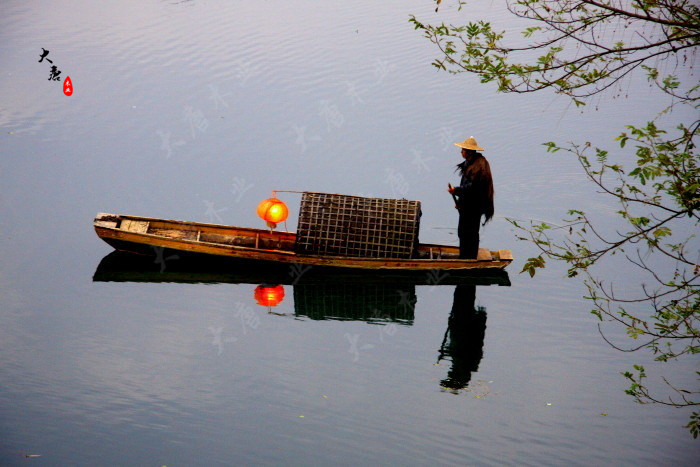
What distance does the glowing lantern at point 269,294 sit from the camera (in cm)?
1009

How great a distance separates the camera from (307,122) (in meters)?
17.0

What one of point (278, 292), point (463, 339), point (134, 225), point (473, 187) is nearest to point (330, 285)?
point (278, 292)

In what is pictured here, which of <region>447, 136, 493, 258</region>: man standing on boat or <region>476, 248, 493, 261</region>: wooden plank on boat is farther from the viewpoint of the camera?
<region>476, 248, 493, 261</region>: wooden plank on boat

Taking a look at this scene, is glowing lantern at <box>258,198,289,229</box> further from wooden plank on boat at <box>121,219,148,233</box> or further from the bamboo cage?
wooden plank on boat at <box>121,219,148,233</box>

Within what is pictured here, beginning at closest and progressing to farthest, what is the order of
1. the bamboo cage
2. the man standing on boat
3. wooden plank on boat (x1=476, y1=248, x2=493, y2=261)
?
the man standing on boat
the bamboo cage
wooden plank on boat (x1=476, y1=248, x2=493, y2=261)

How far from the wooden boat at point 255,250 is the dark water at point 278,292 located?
0.34 meters

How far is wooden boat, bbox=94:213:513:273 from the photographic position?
1055 centimetres

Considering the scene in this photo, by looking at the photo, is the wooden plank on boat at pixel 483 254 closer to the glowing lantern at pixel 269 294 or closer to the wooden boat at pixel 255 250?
the wooden boat at pixel 255 250

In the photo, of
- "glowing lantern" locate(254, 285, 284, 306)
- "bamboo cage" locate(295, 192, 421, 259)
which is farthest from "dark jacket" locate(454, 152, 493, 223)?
"glowing lantern" locate(254, 285, 284, 306)

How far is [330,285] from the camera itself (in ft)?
34.9

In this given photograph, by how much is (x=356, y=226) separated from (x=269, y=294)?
4.71 feet

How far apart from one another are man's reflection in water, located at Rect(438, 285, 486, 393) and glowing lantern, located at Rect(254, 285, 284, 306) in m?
2.18

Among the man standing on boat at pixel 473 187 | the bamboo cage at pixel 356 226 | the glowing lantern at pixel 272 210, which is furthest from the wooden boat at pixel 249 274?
the man standing on boat at pixel 473 187

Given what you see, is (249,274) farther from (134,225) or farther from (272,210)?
(134,225)
